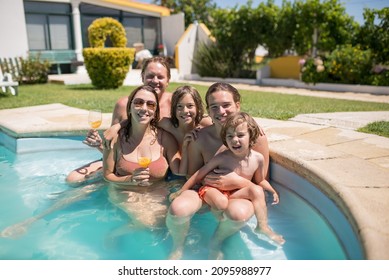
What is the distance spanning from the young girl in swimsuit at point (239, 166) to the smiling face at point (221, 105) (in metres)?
0.11

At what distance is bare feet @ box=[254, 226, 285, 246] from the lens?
313cm

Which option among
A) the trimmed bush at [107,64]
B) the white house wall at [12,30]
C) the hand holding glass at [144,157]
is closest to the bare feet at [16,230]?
the hand holding glass at [144,157]

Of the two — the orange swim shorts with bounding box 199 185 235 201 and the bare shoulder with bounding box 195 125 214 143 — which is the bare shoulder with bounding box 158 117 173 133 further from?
the orange swim shorts with bounding box 199 185 235 201

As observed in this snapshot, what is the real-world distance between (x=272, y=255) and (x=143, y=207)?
136 centimetres

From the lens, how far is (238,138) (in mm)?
3203

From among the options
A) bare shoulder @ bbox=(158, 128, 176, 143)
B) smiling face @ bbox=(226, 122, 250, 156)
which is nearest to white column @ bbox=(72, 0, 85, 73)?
bare shoulder @ bbox=(158, 128, 176, 143)

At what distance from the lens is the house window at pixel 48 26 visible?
1911 cm

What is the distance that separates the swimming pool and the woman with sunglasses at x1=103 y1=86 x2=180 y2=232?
0.72 feet

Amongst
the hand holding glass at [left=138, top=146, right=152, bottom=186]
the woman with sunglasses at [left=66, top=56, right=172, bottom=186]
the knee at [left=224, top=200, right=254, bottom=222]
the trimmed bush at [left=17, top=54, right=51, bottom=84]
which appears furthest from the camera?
the trimmed bush at [left=17, top=54, right=51, bottom=84]

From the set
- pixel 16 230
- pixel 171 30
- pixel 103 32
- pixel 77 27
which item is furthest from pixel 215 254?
pixel 171 30

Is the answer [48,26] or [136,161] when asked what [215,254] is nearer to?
[136,161]
